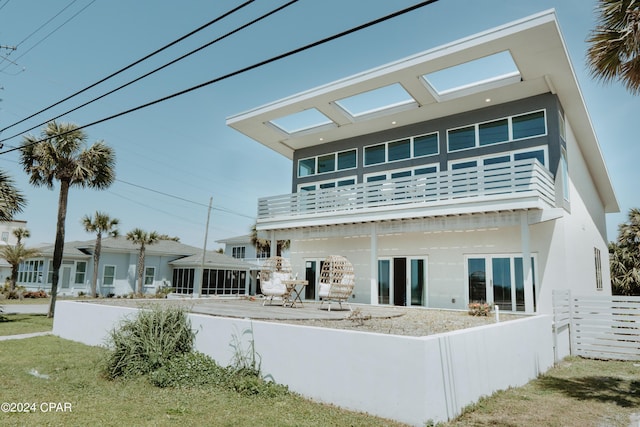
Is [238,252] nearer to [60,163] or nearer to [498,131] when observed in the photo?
[60,163]

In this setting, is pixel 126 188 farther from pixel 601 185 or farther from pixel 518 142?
pixel 601 185

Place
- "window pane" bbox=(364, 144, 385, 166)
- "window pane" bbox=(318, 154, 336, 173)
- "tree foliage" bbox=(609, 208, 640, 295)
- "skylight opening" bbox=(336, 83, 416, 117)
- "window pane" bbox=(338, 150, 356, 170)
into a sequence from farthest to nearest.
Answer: "tree foliage" bbox=(609, 208, 640, 295)
"window pane" bbox=(318, 154, 336, 173)
"window pane" bbox=(338, 150, 356, 170)
"window pane" bbox=(364, 144, 385, 166)
"skylight opening" bbox=(336, 83, 416, 117)

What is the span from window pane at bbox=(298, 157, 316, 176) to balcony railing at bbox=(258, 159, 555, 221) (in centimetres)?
220

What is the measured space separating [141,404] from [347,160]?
14293 mm

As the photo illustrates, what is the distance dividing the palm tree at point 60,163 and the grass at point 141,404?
10840mm

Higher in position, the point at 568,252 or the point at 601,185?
the point at 601,185

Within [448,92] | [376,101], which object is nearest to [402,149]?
[376,101]

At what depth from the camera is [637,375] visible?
9445mm

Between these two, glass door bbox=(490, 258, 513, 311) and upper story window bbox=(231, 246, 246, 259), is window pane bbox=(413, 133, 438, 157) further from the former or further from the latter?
upper story window bbox=(231, 246, 246, 259)

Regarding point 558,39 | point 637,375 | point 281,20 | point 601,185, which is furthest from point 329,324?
point 601,185

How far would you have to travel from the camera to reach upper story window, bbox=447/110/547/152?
1426 cm

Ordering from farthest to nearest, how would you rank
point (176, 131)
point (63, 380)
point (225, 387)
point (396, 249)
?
point (176, 131) < point (396, 249) < point (63, 380) < point (225, 387)

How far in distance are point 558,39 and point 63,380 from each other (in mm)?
14113

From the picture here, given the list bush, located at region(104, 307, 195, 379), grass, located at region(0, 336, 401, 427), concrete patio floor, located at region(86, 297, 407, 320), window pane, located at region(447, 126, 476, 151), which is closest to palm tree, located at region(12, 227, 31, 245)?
concrete patio floor, located at region(86, 297, 407, 320)
